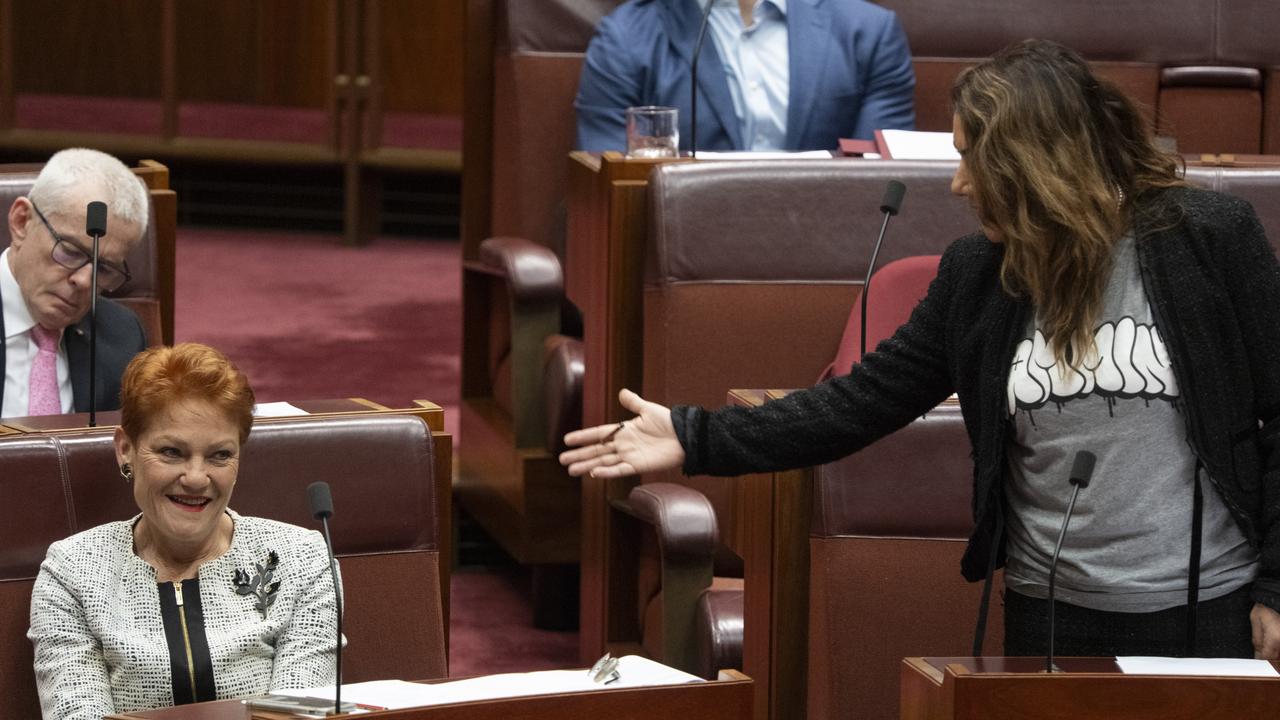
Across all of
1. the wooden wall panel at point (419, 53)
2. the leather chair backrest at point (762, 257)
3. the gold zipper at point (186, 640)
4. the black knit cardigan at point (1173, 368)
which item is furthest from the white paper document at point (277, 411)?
the wooden wall panel at point (419, 53)

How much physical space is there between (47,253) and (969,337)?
621 millimetres

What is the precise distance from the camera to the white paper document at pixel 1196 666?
762 mm

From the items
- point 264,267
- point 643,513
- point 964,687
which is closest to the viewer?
point 964,687

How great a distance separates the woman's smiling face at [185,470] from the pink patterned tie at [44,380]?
0.94 feet

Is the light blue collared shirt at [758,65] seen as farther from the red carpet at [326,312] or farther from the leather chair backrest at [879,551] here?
the red carpet at [326,312]

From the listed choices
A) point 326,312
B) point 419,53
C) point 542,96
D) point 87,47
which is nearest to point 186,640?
point 542,96

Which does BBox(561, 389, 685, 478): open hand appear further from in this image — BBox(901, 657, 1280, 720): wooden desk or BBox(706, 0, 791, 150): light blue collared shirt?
BBox(706, 0, 791, 150): light blue collared shirt

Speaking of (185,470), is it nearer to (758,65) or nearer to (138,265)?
(138,265)

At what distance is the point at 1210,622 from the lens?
844 millimetres

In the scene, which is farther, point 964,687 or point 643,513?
point 643,513

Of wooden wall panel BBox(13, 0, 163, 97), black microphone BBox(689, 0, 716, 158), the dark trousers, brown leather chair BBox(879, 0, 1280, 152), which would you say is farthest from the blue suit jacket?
wooden wall panel BBox(13, 0, 163, 97)

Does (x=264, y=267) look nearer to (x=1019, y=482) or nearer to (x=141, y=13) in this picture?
(x=141, y=13)

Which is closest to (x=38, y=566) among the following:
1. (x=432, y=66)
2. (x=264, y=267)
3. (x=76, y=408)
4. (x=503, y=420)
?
(x=76, y=408)

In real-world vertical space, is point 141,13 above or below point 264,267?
above
